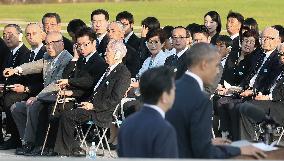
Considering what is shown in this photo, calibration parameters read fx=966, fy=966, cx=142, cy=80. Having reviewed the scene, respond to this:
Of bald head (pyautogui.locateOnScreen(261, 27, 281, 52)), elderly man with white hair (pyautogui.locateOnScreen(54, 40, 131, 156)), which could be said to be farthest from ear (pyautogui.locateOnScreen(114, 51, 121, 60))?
bald head (pyautogui.locateOnScreen(261, 27, 281, 52))

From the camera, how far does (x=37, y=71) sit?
14.9m

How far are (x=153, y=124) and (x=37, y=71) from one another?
27.0 feet

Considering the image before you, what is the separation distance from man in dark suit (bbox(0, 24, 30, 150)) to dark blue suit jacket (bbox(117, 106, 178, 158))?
814 cm

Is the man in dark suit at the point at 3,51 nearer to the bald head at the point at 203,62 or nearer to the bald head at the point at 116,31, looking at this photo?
the bald head at the point at 116,31

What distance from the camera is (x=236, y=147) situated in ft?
23.2

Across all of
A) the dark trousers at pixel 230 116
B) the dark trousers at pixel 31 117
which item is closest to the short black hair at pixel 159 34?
the dark trousers at pixel 230 116

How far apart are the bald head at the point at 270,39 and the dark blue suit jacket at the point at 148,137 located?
7410mm

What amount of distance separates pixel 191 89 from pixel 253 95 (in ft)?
21.6

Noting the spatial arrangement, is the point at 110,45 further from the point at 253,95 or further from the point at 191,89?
the point at 191,89

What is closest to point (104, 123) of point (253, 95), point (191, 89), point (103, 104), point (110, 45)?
point (103, 104)

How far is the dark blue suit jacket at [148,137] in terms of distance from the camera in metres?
6.76

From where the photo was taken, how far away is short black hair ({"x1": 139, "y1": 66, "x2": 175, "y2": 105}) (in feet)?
22.6

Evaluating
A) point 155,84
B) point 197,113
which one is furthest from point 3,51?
point 155,84

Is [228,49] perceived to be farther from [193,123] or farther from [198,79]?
[193,123]
